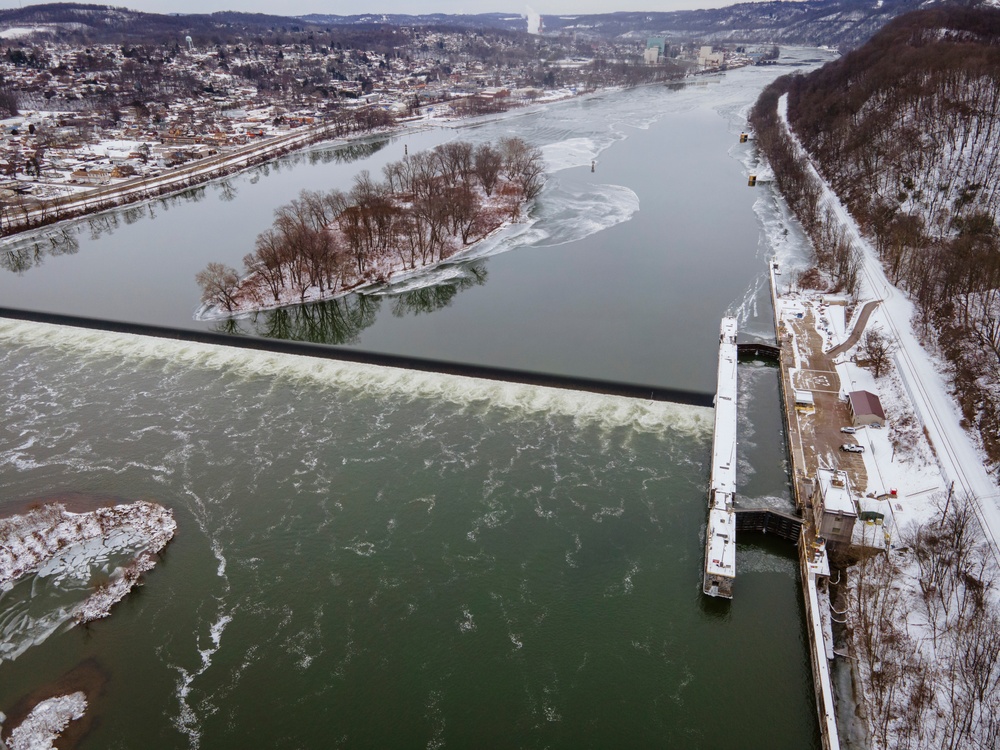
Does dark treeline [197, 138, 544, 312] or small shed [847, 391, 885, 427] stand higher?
dark treeline [197, 138, 544, 312]

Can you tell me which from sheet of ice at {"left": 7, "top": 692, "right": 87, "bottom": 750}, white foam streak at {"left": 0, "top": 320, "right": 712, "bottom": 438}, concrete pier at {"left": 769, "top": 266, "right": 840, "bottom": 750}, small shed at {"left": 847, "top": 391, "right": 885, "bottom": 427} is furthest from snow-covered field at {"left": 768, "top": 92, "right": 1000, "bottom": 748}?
sheet of ice at {"left": 7, "top": 692, "right": 87, "bottom": 750}

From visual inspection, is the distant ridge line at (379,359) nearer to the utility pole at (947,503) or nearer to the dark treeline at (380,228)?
the dark treeline at (380,228)

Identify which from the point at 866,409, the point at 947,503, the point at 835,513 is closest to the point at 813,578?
the point at 835,513

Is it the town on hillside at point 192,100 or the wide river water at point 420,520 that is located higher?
the town on hillside at point 192,100

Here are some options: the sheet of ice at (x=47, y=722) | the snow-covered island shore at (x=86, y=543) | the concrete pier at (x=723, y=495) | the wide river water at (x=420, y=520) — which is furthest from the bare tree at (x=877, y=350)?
the sheet of ice at (x=47, y=722)

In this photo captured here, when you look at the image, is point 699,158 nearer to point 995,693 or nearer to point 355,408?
point 355,408

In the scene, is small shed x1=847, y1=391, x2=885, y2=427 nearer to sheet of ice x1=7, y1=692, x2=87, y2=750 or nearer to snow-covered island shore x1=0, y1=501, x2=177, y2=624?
snow-covered island shore x1=0, y1=501, x2=177, y2=624

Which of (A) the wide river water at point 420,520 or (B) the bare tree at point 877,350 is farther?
(B) the bare tree at point 877,350
